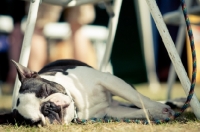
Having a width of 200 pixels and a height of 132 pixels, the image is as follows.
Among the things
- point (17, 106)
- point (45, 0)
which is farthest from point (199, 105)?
point (45, 0)

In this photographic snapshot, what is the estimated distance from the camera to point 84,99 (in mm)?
2658

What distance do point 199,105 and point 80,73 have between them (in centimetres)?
78

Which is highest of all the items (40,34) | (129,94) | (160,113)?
(40,34)

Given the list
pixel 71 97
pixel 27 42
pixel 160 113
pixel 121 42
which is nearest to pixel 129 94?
pixel 160 113

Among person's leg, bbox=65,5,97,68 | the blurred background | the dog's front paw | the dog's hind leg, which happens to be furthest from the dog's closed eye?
the blurred background

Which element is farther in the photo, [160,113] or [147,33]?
[147,33]

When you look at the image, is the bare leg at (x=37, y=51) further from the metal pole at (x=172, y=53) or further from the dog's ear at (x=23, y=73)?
the metal pole at (x=172, y=53)

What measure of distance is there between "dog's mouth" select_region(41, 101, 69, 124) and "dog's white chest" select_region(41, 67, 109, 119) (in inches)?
10.1

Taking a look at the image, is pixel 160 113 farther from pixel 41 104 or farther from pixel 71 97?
pixel 41 104

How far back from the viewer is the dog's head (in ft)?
7.47

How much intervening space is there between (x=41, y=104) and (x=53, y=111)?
2.8 inches

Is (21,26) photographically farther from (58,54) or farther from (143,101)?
(143,101)

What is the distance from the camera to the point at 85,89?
2699mm

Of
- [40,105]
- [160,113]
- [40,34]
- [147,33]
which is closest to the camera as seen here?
[40,105]
